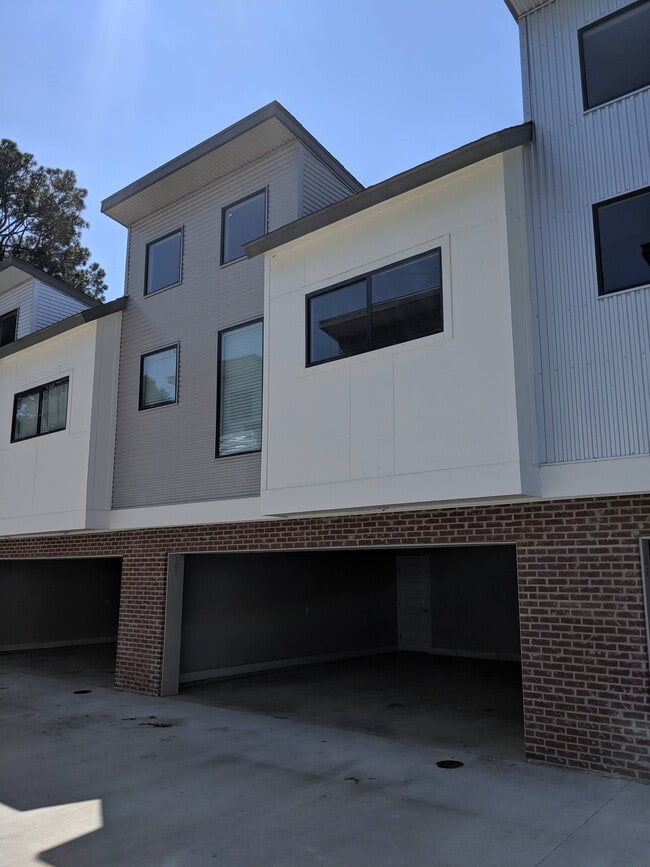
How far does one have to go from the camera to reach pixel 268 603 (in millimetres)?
14484

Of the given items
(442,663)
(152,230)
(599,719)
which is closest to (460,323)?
(599,719)

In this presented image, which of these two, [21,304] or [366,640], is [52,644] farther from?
[21,304]

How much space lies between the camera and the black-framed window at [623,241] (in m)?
6.77

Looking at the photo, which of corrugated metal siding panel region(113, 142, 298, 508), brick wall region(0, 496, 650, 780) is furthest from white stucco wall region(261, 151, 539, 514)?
corrugated metal siding panel region(113, 142, 298, 508)

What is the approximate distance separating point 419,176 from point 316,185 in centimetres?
349

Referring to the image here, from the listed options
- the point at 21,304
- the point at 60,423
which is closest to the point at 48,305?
the point at 21,304

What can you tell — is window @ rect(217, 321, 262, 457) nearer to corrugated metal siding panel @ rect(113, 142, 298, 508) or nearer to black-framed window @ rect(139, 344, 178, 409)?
corrugated metal siding panel @ rect(113, 142, 298, 508)

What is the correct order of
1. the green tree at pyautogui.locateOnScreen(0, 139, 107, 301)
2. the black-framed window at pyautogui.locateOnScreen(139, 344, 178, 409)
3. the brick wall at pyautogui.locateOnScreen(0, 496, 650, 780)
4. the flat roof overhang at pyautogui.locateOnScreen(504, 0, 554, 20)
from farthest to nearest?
the green tree at pyautogui.locateOnScreen(0, 139, 107, 301) < the black-framed window at pyautogui.locateOnScreen(139, 344, 178, 409) < the flat roof overhang at pyautogui.locateOnScreen(504, 0, 554, 20) < the brick wall at pyautogui.locateOnScreen(0, 496, 650, 780)

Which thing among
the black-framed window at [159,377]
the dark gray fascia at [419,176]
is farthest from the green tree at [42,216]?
the dark gray fascia at [419,176]

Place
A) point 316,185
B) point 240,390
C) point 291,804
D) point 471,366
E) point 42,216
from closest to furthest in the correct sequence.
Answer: point 291,804, point 471,366, point 240,390, point 316,185, point 42,216

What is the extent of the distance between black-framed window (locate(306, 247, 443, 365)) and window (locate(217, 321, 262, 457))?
1688mm

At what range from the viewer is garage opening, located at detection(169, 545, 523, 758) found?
33.5 ft

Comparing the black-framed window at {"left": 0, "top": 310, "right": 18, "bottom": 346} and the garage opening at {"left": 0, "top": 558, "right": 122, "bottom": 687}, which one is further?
the garage opening at {"left": 0, "top": 558, "right": 122, "bottom": 687}

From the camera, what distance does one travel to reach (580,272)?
279 inches
